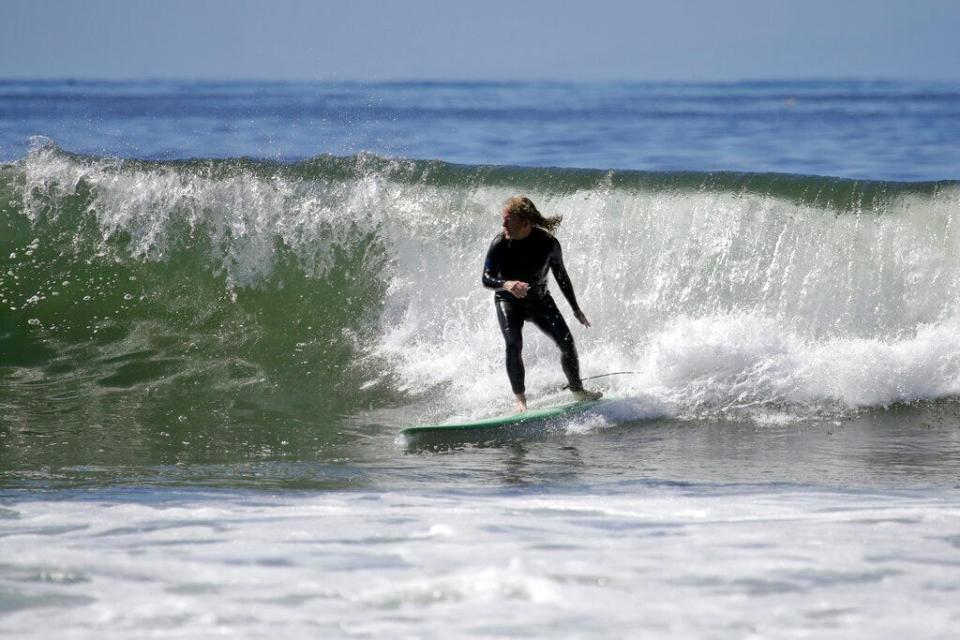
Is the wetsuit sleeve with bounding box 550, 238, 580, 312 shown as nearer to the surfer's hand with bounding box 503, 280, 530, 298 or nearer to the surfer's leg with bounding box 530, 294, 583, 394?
the surfer's leg with bounding box 530, 294, 583, 394

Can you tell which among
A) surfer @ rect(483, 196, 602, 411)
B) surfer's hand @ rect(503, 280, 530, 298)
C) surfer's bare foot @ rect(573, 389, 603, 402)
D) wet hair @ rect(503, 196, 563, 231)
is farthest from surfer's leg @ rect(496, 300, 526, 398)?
wet hair @ rect(503, 196, 563, 231)

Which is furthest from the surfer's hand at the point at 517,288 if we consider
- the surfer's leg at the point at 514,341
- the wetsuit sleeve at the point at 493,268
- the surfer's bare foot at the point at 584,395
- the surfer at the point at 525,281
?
the surfer's bare foot at the point at 584,395

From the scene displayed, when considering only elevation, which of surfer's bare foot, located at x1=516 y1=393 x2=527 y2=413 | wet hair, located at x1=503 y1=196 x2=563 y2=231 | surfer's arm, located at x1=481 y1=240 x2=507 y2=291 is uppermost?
wet hair, located at x1=503 y1=196 x2=563 y2=231

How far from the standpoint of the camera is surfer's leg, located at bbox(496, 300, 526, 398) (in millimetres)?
8039

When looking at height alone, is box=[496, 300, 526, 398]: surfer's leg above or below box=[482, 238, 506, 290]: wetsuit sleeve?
below

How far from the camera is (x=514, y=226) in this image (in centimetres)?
784

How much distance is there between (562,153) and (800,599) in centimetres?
2073

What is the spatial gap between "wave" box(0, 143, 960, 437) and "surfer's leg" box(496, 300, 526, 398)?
2.70 ft

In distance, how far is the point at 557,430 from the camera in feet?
26.3

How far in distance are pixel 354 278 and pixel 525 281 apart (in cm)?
367

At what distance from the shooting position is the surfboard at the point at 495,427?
7656 mm

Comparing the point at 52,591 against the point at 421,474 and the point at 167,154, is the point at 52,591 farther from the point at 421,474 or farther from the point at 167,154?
the point at 167,154

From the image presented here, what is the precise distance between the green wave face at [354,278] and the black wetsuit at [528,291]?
0.94 metres

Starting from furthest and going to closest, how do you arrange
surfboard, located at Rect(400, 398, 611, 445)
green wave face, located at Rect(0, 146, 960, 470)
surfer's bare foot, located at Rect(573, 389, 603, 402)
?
green wave face, located at Rect(0, 146, 960, 470)
surfer's bare foot, located at Rect(573, 389, 603, 402)
surfboard, located at Rect(400, 398, 611, 445)
